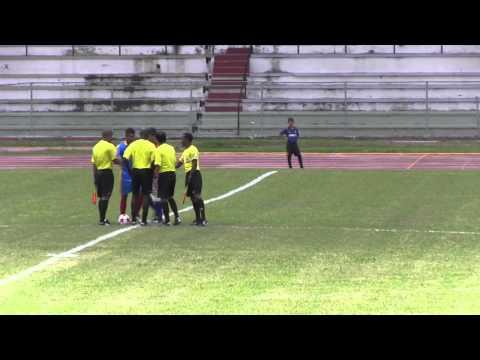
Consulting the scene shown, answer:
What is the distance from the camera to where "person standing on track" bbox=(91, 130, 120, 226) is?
19.4 metres

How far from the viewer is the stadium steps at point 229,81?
177 feet

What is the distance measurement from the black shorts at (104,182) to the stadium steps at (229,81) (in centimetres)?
3328

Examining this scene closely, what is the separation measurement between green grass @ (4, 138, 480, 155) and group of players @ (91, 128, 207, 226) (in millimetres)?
24252

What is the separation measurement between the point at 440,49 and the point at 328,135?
29.4 feet

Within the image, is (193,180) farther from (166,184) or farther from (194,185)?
(166,184)

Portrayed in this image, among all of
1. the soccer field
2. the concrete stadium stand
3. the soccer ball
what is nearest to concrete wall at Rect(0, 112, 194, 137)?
the concrete stadium stand

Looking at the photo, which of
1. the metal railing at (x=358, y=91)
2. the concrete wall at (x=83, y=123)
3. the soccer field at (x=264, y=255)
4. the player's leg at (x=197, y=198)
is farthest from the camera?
the metal railing at (x=358, y=91)

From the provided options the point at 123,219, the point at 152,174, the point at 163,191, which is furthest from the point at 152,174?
the point at 123,219

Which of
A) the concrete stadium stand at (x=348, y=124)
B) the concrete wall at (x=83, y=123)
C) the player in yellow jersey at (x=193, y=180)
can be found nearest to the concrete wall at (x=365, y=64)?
the concrete stadium stand at (x=348, y=124)

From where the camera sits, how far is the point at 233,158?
130ft

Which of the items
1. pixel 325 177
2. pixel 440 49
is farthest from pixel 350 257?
pixel 440 49

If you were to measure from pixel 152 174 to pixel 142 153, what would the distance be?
0.47 metres

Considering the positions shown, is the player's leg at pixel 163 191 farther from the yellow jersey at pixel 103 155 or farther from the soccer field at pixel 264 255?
the yellow jersey at pixel 103 155

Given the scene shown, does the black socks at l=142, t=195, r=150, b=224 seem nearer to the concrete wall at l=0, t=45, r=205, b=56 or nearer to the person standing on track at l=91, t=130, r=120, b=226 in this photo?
the person standing on track at l=91, t=130, r=120, b=226
